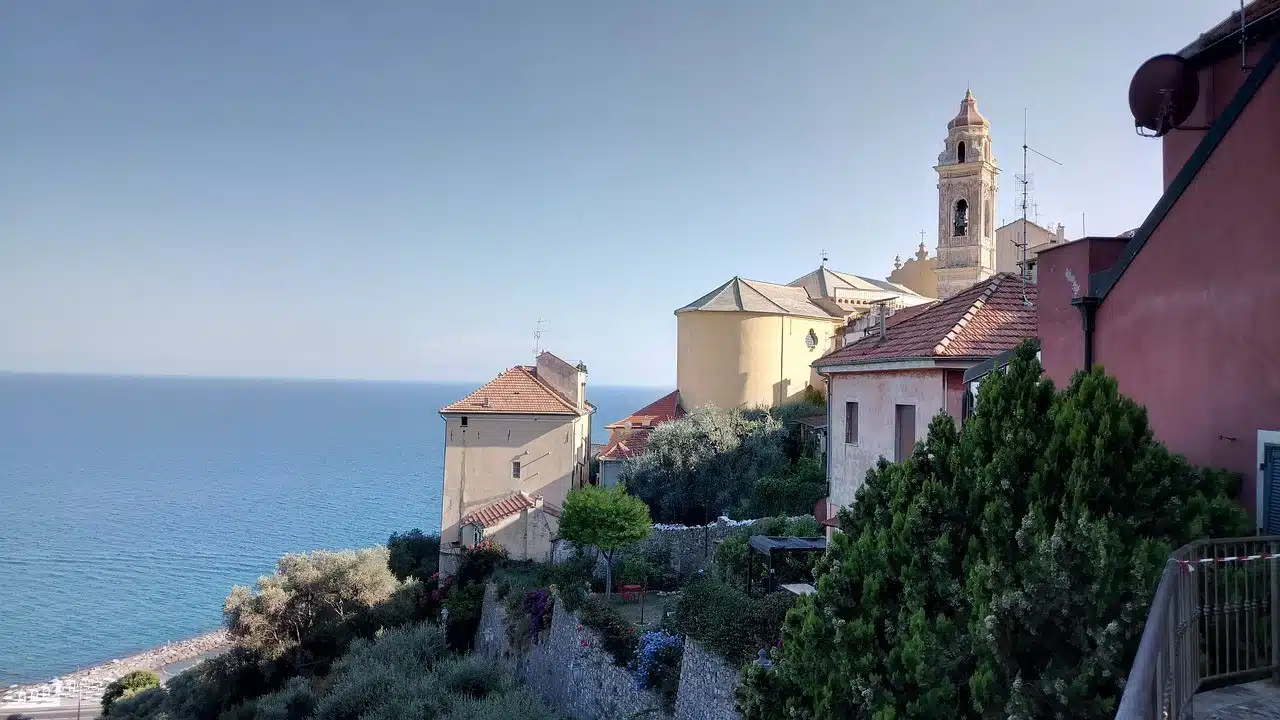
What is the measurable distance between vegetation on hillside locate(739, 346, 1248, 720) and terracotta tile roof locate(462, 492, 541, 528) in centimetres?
2119

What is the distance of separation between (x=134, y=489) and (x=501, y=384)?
8733cm

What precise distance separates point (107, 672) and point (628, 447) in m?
31.3

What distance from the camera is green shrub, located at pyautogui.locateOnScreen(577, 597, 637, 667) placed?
16.3 metres

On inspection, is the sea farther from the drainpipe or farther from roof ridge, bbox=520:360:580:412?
the drainpipe

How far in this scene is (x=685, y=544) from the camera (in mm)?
25078

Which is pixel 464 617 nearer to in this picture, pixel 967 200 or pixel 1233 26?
pixel 1233 26

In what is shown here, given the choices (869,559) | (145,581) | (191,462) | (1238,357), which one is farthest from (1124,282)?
(191,462)

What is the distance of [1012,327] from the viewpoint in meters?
13.3

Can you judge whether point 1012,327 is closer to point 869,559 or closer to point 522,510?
point 869,559

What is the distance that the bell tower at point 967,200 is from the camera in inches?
1578

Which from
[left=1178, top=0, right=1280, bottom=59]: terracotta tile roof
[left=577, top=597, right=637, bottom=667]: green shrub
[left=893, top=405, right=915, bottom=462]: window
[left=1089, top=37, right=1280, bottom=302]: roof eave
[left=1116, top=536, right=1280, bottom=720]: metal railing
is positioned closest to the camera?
[left=1116, top=536, right=1280, bottom=720]: metal railing

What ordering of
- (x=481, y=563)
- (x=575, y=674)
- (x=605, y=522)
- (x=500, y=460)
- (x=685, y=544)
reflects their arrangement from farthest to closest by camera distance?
(x=500, y=460) < (x=481, y=563) < (x=685, y=544) < (x=605, y=522) < (x=575, y=674)

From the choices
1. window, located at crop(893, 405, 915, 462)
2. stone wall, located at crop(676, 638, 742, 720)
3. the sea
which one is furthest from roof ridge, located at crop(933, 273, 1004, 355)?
the sea

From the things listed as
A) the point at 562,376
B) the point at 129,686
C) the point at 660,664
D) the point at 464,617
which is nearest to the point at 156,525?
the point at 129,686
